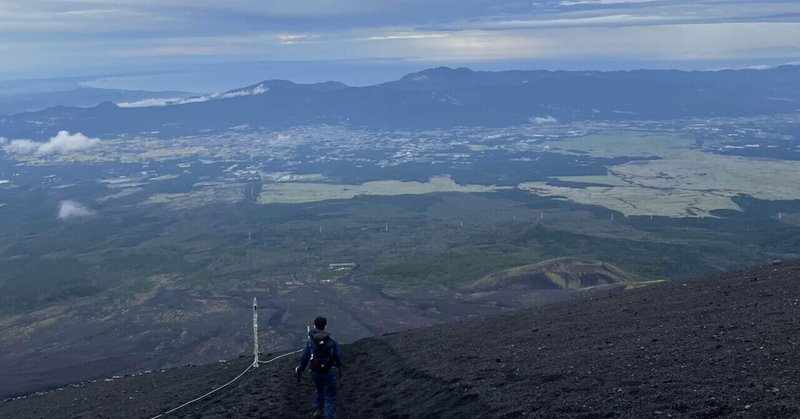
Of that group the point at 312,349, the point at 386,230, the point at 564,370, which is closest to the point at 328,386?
the point at 312,349

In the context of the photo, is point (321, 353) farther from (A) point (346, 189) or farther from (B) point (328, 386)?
(A) point (346, 189)

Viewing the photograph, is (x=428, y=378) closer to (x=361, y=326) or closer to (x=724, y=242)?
(x=361, y=326)

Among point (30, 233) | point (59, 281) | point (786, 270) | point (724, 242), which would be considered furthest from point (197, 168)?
point (786, 270)

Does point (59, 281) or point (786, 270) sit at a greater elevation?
point (786, 270)

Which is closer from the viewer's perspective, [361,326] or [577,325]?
[577,325]

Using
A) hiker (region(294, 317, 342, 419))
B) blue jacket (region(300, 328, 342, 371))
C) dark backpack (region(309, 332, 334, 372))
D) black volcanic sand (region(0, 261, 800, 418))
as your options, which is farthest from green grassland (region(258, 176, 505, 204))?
dark backpack (region(309, 332, 334, 372))

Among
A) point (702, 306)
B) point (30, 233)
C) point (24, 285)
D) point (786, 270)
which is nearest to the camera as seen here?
point (702, 306)

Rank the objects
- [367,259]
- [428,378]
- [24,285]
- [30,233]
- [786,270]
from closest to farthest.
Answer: [428,378], [786,270], [24,285], [367,259], [30,233]

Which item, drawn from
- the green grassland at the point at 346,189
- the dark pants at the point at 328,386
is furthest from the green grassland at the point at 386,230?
the dark pants at the point at 328,386
